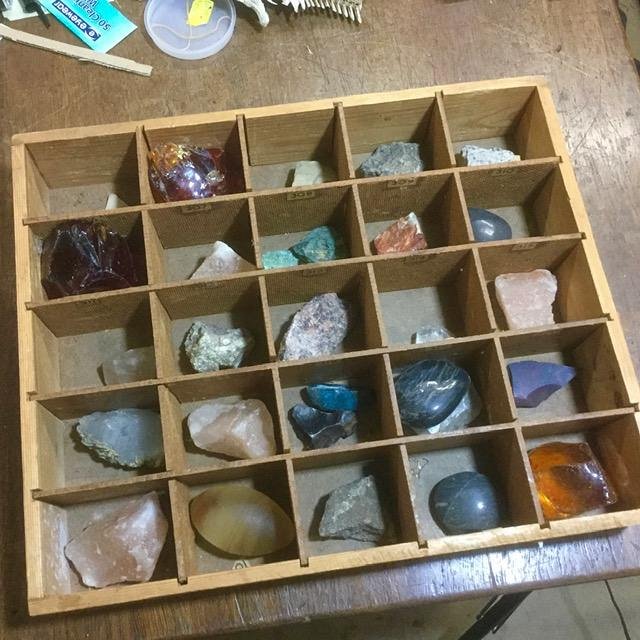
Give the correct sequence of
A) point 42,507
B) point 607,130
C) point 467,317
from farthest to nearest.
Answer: point 607,130
point 467,317
point 42,507

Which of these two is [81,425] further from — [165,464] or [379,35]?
[379,35]

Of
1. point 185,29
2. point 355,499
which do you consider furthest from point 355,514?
point 185,29

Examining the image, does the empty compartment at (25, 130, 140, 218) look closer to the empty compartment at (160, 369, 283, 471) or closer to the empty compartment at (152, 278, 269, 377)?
the empty compartment at (152, 278, 269, 377)

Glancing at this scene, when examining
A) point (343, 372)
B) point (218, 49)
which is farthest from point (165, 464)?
point (218, 49)

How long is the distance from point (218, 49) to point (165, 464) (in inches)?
23.9

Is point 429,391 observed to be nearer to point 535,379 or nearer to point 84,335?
point 535,379

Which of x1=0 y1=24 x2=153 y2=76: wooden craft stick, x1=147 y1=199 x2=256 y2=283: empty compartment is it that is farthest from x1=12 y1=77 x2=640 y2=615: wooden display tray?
x1=0 y1=24 x2=153 y2=76: wooden craft stick

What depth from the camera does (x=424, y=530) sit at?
0.78m

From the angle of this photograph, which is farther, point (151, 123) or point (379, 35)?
point (379, 35)

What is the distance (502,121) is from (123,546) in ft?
2.36

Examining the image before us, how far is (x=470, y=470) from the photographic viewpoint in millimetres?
806

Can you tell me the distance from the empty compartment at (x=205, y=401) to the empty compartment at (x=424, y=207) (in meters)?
0.24

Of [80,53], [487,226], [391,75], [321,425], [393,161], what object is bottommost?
[321,425]

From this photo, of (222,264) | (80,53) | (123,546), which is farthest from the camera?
(80,53)
